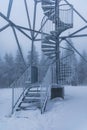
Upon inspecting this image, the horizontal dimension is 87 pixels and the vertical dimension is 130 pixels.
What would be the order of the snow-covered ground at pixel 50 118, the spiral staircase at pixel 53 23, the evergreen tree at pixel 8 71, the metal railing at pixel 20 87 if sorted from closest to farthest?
the snow-covered ground at pixel 50 118 < the metal railing at pixel 20 87 < the spiral staircase at pixel 53 23 < the evergreen tree at pixel 8 71

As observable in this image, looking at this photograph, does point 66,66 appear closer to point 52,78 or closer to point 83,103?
point 52,78

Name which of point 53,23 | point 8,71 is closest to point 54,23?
point 53,23

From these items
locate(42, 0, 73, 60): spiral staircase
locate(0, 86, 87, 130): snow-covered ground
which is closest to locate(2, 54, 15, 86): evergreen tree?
locate(42, 0, 73, 60): spiral staircase

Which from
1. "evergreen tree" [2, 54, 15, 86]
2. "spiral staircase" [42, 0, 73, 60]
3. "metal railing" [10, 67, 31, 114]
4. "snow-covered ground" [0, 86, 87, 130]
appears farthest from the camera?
"evergreen tree" [2, 54, 15, 86]

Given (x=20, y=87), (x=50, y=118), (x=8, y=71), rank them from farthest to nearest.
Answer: (x=8, y=71) → (x=20, y=87) → (x=50, y=118)

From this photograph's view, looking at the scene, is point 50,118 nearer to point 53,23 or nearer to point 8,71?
point 53,23

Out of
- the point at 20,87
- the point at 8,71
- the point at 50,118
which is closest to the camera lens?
the point at 50,118

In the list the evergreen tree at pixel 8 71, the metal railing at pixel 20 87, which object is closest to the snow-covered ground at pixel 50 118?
the metal railing at pixel 20 87

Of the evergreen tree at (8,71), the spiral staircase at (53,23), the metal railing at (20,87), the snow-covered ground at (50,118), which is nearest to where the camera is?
the snow-covered ground at (50,118)

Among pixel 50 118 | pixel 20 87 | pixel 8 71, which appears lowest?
pixel 50 118

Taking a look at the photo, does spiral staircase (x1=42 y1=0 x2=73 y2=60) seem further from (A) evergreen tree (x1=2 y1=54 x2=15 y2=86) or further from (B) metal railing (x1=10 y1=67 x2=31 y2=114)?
(A) evergreen tree (x1=2 y1=54 x2=15 y2=86)

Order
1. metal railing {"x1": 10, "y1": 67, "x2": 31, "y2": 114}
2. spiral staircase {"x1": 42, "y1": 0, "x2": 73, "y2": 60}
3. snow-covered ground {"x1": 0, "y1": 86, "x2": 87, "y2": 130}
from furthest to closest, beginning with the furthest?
1. spiral staircase {"x1": 42, "y1": 0, "x2": 73, "y2": 60}
2. metal railing {"x1": 10, "y1": 67, "x2": 31, "y2": 114}
3. snow-covered ground {"x1": 0, "y1": 86, "x2": 87, "y2": 130}

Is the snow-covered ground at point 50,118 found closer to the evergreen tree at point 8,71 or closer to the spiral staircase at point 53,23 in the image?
the spiral staircase at point 53,23

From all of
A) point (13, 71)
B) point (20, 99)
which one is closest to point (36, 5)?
point (20, 99)
